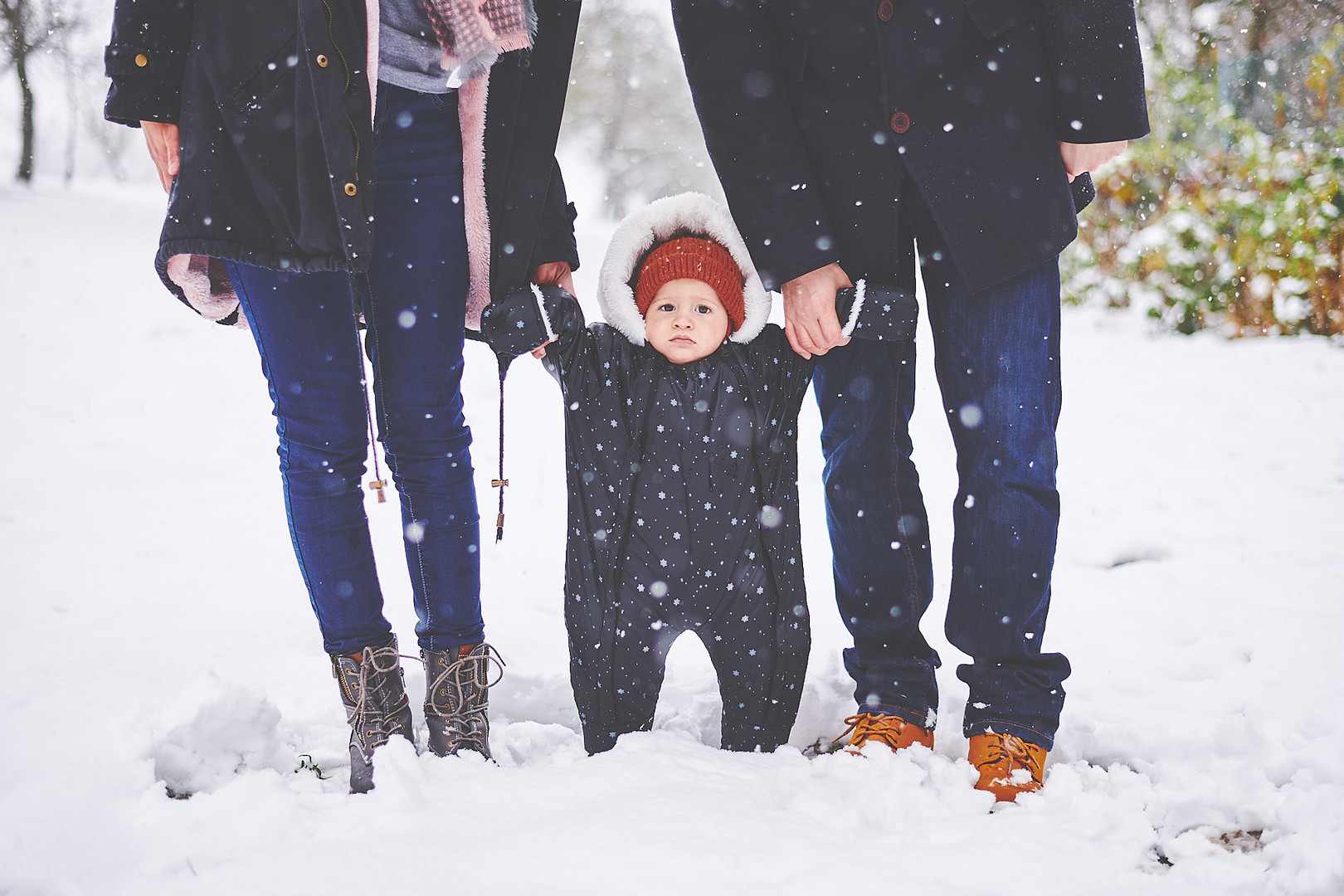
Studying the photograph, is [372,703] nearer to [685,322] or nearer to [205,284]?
[205,284]

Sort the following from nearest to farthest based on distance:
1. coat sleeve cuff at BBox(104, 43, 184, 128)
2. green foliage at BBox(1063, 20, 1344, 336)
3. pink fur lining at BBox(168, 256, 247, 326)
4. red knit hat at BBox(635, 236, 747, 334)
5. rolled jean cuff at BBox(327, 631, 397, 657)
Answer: coat sleeve cuff at BBox(104, 43, 184, 128)
pink fur lining at BBox(168, 256, 247, 326)
rolled jean cuff at BBox(327, 631, 397, 657)
red knit hat at BBox(635, 236, 747, 334)
green foliage at BBox(1063, 20, 1344, 336)

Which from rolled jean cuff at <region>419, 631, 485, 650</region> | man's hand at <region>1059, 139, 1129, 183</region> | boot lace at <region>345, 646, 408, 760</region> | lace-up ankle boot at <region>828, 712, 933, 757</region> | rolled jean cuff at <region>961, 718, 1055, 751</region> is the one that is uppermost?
man's hand at <region>1059, 139, 1129, 183</region>

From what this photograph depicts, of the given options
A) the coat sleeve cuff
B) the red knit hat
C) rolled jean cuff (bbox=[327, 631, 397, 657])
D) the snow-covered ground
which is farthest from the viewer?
the red knit hat

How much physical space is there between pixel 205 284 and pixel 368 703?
83 cm

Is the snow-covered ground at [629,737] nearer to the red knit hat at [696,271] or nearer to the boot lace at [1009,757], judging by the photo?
the boot lace at [1009,757]

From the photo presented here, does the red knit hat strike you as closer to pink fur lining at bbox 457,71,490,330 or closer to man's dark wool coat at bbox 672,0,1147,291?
man's dark wool coat at bbox 672,0,1147,291

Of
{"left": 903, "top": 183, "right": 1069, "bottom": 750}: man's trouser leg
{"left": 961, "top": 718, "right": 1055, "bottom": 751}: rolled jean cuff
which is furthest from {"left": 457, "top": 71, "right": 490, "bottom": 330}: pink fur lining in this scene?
{"left": 961, "top": 718, "right": 1055, "bottom": 751}: rolled jean cuff

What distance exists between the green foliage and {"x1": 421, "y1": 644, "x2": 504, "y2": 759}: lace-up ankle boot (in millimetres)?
6113

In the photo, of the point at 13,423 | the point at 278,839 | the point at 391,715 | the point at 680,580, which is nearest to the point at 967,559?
the point at 680,580

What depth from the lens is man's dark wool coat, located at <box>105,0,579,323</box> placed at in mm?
1402

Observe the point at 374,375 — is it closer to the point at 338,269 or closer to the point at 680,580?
the point at 338,269

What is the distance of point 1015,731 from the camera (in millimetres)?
1562

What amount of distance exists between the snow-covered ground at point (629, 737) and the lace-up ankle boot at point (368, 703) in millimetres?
131

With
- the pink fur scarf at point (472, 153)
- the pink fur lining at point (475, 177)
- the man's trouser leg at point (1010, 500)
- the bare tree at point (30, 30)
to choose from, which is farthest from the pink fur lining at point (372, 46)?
the bare tree at point (30, 30)
